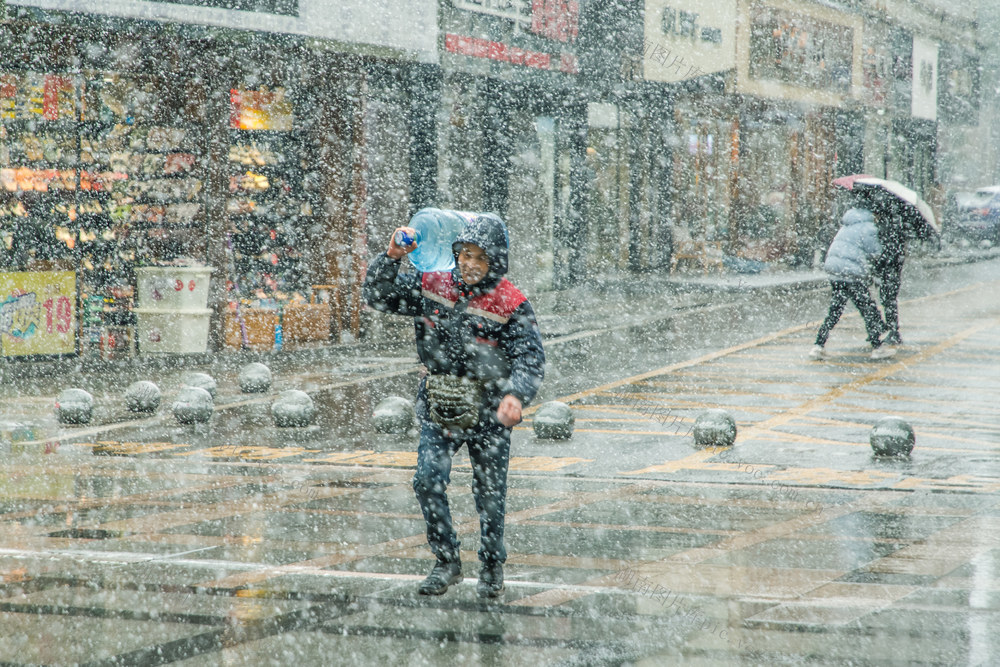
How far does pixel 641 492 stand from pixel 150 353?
9149mm

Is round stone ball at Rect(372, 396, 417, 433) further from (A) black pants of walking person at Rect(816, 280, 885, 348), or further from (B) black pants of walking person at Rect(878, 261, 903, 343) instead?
(B) black pants of walking person at Rect(878, 261, 903, 343)

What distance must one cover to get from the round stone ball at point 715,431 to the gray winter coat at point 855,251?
16.2 feet

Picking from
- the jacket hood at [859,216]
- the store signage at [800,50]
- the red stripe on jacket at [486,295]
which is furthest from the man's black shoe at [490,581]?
the store signage at [800,50]

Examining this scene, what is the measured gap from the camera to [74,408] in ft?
34.0

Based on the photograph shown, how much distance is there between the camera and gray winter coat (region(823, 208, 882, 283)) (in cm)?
1361

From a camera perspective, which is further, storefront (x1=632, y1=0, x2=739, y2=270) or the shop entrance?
storefront (x1=632, y1=0, x2=739, y2=270)

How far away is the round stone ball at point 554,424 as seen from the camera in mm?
9375

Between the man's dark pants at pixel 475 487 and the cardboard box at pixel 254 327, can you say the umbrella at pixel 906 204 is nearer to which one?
the cardboard box at pixel 254 327

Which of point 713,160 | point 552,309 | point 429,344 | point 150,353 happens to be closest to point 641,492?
point 429,344

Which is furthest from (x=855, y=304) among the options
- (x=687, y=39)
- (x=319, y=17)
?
(x=687, y=39)

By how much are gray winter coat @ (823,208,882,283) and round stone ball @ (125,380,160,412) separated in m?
6.90

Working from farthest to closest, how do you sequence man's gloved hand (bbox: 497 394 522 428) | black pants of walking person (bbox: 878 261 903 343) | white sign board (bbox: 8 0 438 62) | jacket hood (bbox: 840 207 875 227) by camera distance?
white sign board (bbox: 8 0 438 62)
black pants of walking person (bbox: 878 261 903 343)
jacket hood (bbox: 840 207 875 227)
man's gloved hand (bbox: 497 394 522 428)

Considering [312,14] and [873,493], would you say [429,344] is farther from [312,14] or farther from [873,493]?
[312,14]

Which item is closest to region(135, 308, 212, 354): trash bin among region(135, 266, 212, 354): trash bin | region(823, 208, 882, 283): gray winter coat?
region(135, 266, 212, 354): trash bin
